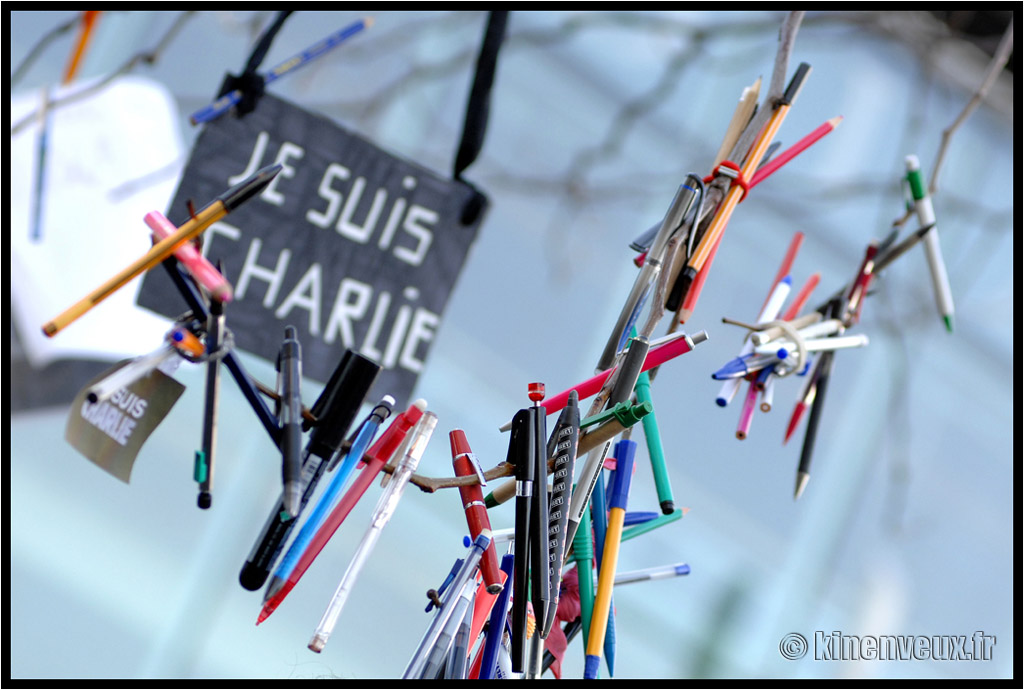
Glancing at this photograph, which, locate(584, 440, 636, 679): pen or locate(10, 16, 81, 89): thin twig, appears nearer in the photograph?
locate(584, 440, 636, 679): pen

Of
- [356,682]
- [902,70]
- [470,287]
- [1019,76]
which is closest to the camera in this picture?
[356,682]

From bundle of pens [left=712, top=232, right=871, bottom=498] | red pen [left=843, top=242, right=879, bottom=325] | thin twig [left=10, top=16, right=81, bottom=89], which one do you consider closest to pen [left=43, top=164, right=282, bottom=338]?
bundle of pens [left=712, top=232, right=871, bottom=498]

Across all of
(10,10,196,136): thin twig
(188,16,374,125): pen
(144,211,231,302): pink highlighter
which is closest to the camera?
(144,211,231,302): pink highlighter

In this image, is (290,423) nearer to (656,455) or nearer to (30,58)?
(656,455)

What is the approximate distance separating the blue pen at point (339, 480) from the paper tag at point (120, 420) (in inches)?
2.5

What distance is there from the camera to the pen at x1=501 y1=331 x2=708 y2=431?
0.37 m

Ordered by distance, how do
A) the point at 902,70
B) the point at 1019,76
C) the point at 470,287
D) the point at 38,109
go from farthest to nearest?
the point at 902,70 < the point at 470,287 < the point at 38,109 < the point at 1019,76

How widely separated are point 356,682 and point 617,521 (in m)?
0.13

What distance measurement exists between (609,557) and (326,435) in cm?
13

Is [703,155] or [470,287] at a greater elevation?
[703,155]

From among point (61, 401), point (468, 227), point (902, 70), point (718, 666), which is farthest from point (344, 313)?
point (902, 70)

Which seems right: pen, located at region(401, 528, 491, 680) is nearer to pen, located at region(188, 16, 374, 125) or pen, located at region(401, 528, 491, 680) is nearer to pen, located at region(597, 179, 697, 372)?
pen, located at region(597, 179, 697, 372)

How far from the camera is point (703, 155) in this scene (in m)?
1.11

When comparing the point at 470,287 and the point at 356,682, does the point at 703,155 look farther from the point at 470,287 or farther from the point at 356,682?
the point at 356,682
